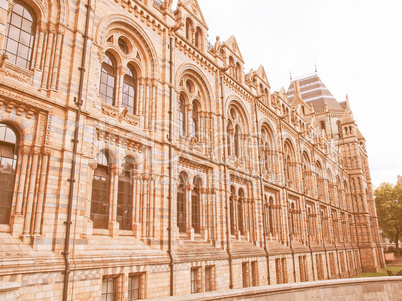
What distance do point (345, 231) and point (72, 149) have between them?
46180 mm

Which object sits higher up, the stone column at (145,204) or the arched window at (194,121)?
the arched window at (194,121)

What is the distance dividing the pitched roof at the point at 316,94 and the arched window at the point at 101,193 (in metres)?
52.4

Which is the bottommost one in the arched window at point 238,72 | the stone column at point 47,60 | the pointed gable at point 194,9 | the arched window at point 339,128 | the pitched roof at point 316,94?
the stone column at point 47,60

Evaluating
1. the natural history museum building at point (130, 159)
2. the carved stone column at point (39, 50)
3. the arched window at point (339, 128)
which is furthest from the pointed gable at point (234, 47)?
the arched window at point (339, 128)

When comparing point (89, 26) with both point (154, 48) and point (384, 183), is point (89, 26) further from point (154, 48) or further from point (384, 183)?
point (384, 183)

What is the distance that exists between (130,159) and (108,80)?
3.77 meters

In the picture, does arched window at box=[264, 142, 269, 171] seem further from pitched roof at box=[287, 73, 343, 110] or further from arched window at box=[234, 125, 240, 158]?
pitched roof at box=[287, 73, 343, 110]

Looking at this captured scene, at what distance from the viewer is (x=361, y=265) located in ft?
165

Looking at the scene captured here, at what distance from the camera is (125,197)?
14562mm

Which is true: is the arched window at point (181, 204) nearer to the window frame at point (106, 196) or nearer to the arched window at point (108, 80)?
the window frame at point (106, 196)

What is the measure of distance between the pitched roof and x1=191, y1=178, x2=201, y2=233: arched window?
1821 inches

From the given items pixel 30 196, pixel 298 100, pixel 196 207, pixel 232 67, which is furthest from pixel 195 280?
pixel 298 100

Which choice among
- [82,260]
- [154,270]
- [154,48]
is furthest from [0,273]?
[154,48]

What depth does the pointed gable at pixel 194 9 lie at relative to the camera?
20.6 metres
